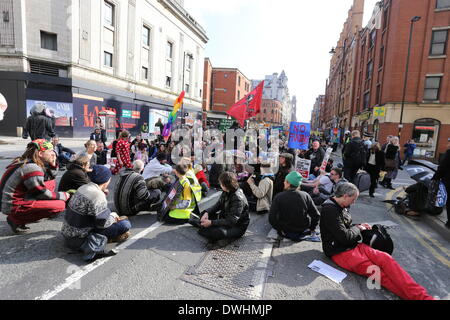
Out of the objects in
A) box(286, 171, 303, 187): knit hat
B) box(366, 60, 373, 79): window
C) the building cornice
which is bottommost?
box(286, 171, 303, 187): knit hat

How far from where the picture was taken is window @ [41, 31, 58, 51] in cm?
1938

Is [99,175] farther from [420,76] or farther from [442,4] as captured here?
[442,4]

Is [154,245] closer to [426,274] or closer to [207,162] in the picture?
[426,274]

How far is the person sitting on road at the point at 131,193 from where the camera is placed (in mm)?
4880

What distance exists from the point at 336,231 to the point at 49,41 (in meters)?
24.3

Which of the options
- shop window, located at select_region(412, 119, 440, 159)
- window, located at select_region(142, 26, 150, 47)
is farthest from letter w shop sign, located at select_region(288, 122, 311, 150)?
window, located at select_region(142, 26, 150, 47)

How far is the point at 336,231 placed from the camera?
3396 mm

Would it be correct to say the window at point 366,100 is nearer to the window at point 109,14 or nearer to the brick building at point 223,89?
the window at point 109,14

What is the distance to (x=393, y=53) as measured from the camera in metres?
21.5

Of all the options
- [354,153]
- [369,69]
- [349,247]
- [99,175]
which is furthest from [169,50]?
[349,247]

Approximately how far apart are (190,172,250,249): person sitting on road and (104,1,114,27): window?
25877 mm

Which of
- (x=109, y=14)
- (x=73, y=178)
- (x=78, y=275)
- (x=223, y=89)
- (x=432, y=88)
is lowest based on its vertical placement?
(x=78, y=275)

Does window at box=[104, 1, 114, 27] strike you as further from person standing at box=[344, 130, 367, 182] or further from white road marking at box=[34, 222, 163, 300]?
white road marking at box=[34, 222, 163, 300]

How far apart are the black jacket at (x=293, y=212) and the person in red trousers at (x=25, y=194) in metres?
3.79
